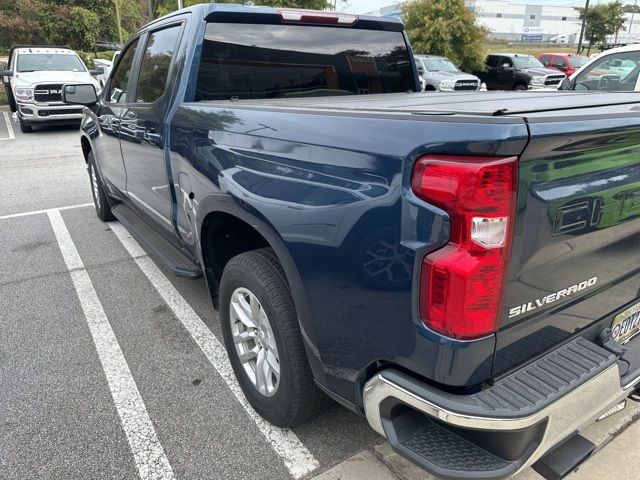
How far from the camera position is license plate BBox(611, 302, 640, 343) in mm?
1953

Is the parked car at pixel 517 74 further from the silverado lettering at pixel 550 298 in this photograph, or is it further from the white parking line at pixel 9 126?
the silverado lettering at pixel 550 298

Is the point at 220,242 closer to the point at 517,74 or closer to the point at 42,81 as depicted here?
the point at 42,81

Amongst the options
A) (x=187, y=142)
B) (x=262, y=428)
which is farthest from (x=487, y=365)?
(x=187, y=142)

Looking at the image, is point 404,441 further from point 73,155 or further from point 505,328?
point 73,155

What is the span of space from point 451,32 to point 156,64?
74.8 ft

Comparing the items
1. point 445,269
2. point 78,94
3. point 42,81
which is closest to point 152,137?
point 78,94

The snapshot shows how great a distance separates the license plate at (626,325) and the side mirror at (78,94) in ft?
14.9

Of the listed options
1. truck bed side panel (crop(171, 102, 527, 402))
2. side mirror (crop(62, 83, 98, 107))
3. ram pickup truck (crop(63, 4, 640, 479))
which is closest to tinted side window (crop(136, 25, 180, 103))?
ram pickup truck (crop(63, 4, 640, 479))

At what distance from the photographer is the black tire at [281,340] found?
6.91 ft

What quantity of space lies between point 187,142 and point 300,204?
46.5 inches

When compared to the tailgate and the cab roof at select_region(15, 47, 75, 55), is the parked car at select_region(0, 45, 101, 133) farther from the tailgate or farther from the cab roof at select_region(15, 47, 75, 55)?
the tailgate

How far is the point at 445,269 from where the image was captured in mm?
1420

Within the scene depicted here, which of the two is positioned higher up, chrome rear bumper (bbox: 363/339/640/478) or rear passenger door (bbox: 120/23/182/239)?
rear passenger door (bbox: 120/23/182/239)

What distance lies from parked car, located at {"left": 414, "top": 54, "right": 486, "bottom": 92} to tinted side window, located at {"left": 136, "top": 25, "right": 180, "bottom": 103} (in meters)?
14.4
